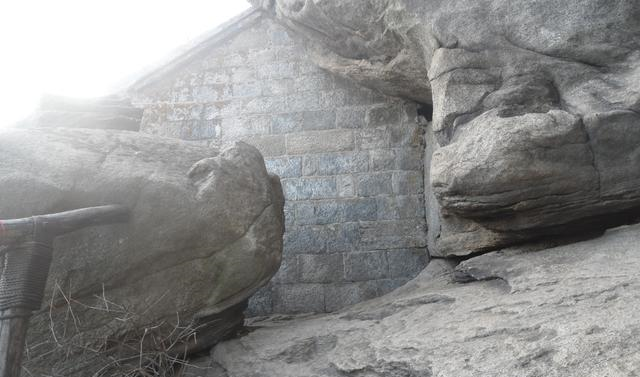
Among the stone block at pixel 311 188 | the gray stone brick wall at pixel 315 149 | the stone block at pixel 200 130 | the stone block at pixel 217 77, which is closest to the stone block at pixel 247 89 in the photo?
the gray stone brick wall at pixel 315 149

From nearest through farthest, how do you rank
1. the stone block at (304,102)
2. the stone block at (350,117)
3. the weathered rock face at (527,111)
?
the weathered rock face at (527,111)
the stone block at (350,117)
the stone block at (304,102)

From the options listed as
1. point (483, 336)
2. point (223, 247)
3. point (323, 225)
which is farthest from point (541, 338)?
point (323, 225)

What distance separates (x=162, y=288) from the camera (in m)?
2.38

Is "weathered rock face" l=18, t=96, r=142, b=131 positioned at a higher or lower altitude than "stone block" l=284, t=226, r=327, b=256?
higher

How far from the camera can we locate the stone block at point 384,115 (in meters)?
4.17

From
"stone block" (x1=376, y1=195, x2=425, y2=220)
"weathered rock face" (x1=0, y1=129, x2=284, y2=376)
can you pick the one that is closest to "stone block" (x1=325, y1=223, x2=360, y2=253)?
"stone block" (x1=376, y1=195, x2=425, y2=220)

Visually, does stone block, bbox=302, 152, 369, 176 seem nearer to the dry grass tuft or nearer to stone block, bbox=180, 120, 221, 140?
stone block, bbox=180, 120, 221, 140

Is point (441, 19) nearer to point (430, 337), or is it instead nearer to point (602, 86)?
point (602, 86)

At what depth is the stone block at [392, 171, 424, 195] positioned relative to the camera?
4.00 m

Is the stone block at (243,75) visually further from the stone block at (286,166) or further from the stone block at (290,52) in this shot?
the stone block at (286,166)

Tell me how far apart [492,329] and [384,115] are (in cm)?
264

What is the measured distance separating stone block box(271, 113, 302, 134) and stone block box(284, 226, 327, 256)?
86 centimetres

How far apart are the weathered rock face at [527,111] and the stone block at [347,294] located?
28.3 inches

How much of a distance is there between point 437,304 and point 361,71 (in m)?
2.25
